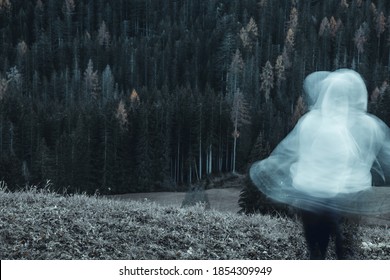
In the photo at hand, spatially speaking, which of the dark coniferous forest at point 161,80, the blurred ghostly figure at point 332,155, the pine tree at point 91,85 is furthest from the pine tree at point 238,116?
the blurred ghostly figure at point 332,155

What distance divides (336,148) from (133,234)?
2.63m

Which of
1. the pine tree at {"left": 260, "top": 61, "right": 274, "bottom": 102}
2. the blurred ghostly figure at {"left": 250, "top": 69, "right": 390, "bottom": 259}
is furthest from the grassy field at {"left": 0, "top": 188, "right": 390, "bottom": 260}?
the pine tree at {"left": 260, "top": 61, "right": 274, "bottom": 102}

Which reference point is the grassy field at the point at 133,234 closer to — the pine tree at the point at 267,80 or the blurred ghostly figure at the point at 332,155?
the blurred ghostly figure at the point at 332,155

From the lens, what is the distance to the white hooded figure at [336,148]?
5547mm

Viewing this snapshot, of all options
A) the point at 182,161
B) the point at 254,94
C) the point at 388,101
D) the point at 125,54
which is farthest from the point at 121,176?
the point at 125,54

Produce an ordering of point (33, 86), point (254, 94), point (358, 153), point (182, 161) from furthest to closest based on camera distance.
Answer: point (33, 86)
point (254, 94)
point (182, 161)
point (358, 153)

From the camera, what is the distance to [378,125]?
5.80 meters

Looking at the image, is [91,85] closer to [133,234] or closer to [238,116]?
[238,116]

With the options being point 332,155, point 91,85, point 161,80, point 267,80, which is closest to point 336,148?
point 332,155

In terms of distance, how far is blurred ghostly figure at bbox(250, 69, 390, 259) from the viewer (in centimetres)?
555

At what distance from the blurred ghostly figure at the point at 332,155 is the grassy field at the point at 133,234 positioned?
22.1 inches

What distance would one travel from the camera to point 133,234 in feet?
22.2

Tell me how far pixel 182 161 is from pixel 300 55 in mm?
43740

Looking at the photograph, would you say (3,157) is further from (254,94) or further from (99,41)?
(99,41)
